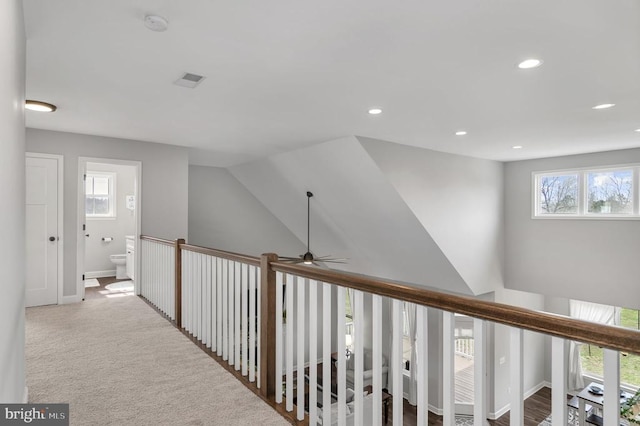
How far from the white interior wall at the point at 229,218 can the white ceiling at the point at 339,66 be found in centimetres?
287

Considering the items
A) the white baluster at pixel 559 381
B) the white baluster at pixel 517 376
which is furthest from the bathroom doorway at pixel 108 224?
the white baluster at pixel 559 381

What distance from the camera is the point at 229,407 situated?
7.18 ft

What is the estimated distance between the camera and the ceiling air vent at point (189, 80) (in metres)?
2.89

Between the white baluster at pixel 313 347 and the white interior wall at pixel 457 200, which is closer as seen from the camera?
the white baluster at pixel 313 347

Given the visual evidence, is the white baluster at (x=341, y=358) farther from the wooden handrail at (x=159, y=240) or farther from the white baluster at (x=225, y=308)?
the wooden handrail at (x=159, y=240)

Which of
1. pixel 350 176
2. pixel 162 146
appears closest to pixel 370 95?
pixel 350 176

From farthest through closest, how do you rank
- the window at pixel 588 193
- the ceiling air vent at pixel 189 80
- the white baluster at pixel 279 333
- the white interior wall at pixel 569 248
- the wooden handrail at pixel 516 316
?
1. the window at pixel 588 193
2. the white interior wall at pixel 569 248
3. the ceiling air vent at pixel 189 80
4. the white baluster at pixel 279 333
5. the wooden handrail at pixel 516 316

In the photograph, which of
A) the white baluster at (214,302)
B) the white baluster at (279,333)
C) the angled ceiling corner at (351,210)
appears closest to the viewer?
the white baluster at (279,333)

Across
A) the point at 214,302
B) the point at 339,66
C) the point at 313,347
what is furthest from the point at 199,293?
the point at 339,66

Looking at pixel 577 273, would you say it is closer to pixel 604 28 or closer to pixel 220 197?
pixel 604 28

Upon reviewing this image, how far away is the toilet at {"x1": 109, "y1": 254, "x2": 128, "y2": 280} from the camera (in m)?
7.20

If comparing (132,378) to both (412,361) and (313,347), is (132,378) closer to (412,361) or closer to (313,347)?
(313,347)

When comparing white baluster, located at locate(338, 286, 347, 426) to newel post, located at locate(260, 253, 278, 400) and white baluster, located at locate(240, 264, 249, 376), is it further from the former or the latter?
white baluster, located at locate(240, 264, 249, 376)

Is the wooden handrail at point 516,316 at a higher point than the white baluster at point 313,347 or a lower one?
higher
